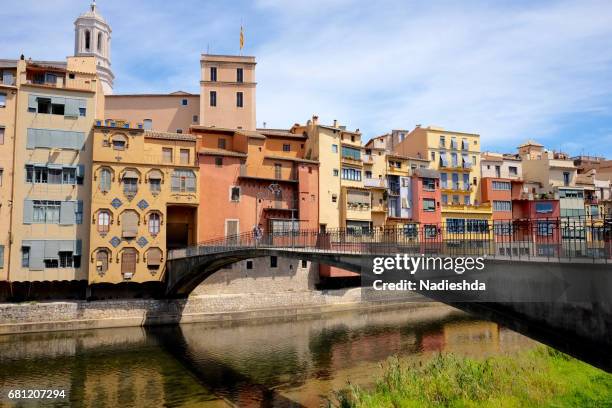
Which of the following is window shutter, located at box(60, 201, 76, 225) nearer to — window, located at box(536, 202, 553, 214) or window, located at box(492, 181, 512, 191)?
window, located at box(492, 181, 512, 191)

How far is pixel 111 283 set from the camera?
36.2 metres

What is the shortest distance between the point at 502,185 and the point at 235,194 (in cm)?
3505

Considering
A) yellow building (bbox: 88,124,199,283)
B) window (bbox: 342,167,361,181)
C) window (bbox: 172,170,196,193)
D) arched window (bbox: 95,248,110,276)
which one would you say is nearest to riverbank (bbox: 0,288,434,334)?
yellow building (bbox: 88,124,199,283)

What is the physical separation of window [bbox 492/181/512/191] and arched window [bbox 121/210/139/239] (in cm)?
4267

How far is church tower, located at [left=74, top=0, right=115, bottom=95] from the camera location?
230 ft

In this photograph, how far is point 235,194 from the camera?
4303 centimetres

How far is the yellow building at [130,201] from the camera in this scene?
118 ft

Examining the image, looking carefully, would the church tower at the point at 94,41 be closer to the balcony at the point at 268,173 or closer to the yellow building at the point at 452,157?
the balcony at the point at 268,173

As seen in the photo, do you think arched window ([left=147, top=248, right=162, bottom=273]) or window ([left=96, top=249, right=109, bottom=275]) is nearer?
window ([left=96, top=249, right=109, bottom=275])

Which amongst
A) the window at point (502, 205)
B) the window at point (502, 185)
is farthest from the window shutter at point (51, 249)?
the window at point (502, 185)

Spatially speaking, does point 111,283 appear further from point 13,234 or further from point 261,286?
point 261,286

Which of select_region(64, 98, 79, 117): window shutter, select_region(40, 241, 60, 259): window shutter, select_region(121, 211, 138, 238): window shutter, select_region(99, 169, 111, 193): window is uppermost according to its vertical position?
select_region(64, 98, 79, 117): window shutter

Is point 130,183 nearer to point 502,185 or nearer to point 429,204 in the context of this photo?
point 429,204

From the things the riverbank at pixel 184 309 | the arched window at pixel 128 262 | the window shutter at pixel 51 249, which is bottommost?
the riverbank at pixel 184 309
